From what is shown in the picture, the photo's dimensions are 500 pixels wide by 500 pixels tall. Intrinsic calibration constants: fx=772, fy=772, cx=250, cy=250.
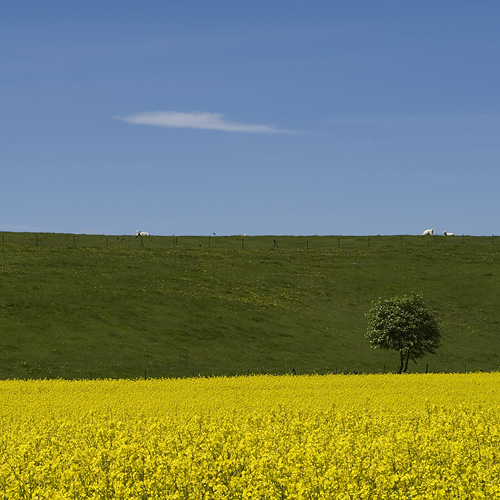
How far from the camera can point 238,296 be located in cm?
10062

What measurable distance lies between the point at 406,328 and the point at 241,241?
80688mm

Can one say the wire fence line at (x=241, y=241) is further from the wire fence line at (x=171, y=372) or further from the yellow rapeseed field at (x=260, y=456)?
the yellow rapeseed field at (x=260, y=456)

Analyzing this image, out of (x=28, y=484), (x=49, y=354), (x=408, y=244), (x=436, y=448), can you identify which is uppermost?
(x=408, y=244)

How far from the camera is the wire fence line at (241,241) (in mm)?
129125

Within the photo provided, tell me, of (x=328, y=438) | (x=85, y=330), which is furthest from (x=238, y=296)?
(x=328, y=438)

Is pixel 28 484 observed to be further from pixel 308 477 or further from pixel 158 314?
pixel 158 314

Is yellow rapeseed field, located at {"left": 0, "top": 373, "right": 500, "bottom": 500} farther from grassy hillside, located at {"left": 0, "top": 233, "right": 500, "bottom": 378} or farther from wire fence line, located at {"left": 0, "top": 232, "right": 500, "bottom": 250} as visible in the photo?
wire fence line, located at {"left": 0, "top": 232, "right": 500, "bottom": 250}

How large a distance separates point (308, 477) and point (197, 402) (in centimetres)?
1916

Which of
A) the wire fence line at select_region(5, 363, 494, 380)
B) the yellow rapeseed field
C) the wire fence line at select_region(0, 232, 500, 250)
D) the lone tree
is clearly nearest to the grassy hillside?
the wire fence line at select_region(5, 363, 494, 380)

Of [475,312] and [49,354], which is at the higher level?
[475,312]

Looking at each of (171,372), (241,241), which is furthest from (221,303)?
(241,241)

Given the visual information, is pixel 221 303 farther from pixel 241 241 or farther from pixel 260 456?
pixel 260 456

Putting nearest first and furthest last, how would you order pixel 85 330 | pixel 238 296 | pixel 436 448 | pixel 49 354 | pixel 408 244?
1. pixel 436 448
2. pixel 49 354
3. pixel 85 330
4. pixel 238 296
5. pixel 408 244

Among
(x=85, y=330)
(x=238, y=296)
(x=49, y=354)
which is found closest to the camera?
(x=49, y=354)
